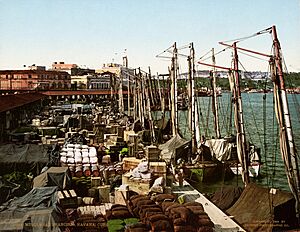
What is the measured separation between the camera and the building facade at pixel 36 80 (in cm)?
8128

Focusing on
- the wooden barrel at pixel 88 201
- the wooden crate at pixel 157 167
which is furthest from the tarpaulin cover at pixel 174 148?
the wooden barrel at pixel 88 201

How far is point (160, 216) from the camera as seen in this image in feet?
39.5

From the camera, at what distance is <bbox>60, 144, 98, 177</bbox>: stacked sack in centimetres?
1986

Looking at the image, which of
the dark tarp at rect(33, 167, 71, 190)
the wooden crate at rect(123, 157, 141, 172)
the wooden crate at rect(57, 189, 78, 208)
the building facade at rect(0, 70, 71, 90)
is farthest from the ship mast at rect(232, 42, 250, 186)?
the building facade at rect(0, 70, 71, 90)

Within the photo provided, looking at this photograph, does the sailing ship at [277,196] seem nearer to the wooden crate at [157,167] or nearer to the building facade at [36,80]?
the wooden crate at [157,167]

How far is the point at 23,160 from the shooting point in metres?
21.1

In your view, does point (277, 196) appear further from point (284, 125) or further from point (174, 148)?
point (174, 148)

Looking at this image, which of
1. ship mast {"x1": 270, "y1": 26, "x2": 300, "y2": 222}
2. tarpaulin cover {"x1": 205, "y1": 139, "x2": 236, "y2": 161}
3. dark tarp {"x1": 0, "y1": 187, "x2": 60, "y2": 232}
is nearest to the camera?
dark tarp {"x1": 0, "y1": 187, "x2": 60, "y2": 232}

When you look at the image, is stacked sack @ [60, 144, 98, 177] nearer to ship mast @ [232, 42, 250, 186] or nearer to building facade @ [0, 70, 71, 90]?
ship mast @ [232, 42, 250, 186]

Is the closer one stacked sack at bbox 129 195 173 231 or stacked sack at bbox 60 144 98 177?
stacked sack at bbox 129 195 173 231

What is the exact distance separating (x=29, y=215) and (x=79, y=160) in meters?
10.1

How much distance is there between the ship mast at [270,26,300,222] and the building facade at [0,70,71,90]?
63456mm

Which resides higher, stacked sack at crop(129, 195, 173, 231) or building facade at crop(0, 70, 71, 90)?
building facade at crop(0, 70, 71, 90)

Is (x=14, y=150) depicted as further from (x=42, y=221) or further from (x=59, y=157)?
(x=42, y=221)
